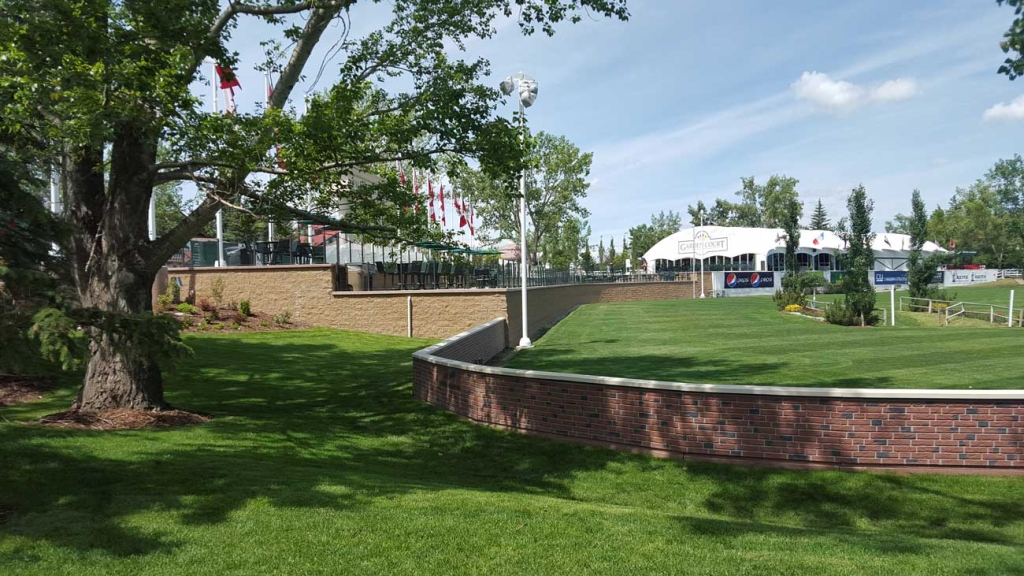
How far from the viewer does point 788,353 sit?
1795 centimetres

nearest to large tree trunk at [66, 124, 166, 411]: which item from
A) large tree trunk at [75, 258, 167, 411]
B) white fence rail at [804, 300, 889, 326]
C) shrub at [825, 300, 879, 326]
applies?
large tree trunk at [75, 258, 167, 411]

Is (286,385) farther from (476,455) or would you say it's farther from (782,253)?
(782,253)

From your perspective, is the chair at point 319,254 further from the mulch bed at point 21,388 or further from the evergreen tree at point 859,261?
the evergreen tree at point 859,261

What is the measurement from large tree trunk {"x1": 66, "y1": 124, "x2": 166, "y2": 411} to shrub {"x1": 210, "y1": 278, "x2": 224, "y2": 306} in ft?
47.9

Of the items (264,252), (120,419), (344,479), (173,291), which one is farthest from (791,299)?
(344,479)

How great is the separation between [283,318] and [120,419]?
49.7ft

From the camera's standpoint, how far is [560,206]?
191 ft

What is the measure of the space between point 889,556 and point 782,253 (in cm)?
7187

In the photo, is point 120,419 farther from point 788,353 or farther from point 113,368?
point 788,353

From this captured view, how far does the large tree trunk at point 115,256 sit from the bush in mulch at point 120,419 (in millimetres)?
172

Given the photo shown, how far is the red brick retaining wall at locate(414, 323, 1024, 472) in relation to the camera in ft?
24.4

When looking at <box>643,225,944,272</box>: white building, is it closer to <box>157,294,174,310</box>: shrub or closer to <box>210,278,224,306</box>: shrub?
<box>210,278,224,306</box>: shrub

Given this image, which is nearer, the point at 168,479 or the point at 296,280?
the point at 168,479

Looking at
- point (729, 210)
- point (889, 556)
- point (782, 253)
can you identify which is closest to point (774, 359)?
point (889, 556)
